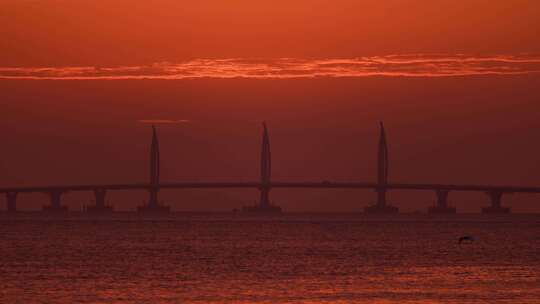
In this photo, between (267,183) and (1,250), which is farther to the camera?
(267,183)

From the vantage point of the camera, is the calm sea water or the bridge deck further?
the bridge deck

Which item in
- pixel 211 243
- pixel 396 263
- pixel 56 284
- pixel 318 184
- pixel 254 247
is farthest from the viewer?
pixel 318 184

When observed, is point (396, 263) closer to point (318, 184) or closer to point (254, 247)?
point (254, 247)

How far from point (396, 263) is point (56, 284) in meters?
20.4

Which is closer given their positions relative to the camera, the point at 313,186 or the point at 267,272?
the point at 267,272

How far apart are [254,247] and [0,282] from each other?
34.0 meters

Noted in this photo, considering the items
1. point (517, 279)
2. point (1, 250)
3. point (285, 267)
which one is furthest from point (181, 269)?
point (1, 250)

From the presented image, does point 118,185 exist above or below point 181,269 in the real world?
above

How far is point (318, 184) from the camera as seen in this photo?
155 metres

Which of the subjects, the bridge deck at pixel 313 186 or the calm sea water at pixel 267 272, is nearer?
the calm sea water at pixel 267 272

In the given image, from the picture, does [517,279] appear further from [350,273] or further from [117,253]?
[117,253]

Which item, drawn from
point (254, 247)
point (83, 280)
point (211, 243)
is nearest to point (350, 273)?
point (83, 280)

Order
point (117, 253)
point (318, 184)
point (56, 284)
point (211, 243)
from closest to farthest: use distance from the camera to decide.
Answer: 1. point (56, 284)
2. point (117, 253)
3. point (211, 243)
4. point (318, 184)

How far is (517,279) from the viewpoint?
54062 millimetres
